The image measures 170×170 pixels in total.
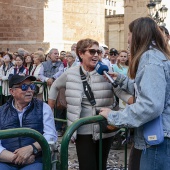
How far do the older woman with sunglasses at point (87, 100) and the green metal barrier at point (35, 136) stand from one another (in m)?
0.66

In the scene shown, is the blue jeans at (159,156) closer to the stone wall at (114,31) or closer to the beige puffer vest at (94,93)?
the beige puffer vest at (94,93)

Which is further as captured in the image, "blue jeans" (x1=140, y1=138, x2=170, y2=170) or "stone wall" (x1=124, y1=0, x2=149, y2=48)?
"stone wall" (x1=124, y1=0, x2=149, y2=48)

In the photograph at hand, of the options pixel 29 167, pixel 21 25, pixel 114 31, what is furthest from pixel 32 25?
pixel 29 167

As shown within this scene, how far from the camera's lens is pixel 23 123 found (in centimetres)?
368

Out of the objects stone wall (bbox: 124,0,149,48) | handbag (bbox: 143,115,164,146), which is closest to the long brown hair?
handbag (bbox: 143,115,164,146)

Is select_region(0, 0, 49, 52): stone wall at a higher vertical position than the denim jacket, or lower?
higher

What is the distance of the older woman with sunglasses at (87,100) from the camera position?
3.67 m

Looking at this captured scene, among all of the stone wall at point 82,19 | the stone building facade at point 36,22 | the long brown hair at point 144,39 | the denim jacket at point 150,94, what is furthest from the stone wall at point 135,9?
the denim jacket at point 150,94

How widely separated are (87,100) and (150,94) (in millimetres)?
1180

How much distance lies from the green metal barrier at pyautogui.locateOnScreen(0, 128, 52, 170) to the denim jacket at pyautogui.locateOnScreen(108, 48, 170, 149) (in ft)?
1.90

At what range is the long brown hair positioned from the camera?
2.84m

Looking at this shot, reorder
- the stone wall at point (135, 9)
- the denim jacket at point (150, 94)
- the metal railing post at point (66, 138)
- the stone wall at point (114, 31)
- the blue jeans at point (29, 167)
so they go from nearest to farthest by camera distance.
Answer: the denim jacket at point (150, 94) < the metal railing post at point (66, 138) < the blue jeans at point (29, 167) < the stone wall at point (135, 9) < the stone wall at point (114, 31)

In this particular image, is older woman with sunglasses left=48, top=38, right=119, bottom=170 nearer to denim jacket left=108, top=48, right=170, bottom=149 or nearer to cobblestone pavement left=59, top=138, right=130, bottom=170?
denim jacket left=108, top=48, right=170, bottom=149

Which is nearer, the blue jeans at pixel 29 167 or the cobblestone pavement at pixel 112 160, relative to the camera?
the blue jeans at pixel 29 167
